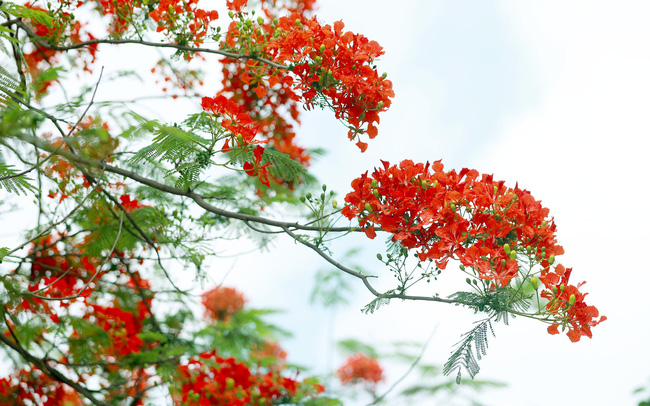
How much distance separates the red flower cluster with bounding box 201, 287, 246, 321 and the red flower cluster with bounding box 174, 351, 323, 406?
324 cm

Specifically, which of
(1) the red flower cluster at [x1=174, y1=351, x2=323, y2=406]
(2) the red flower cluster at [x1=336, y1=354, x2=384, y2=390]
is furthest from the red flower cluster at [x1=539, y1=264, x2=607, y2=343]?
(2) the red flower cluster at [x1=336, y1=354, x2=384, y2=390]

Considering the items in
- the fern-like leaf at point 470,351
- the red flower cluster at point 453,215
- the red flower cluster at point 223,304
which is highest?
the red flower cluster at point 223,304

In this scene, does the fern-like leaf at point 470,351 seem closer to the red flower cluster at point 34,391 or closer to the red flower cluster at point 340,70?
the red flower cluster at point 340,70

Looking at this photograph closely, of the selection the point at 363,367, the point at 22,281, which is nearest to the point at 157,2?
the point at 22,281

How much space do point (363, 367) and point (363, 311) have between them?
6.14 m

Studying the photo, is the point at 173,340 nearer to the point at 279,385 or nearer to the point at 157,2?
the point at 279,385

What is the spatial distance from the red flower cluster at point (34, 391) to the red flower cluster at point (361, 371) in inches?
177

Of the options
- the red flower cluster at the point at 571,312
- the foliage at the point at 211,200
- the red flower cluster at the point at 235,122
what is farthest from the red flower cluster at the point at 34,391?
the red flower cluster at the point at 571,312

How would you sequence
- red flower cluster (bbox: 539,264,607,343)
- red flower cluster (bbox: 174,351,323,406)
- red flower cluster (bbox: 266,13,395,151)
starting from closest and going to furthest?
1. red flower cluster (bbox: 539,264,607,343)
2. red flower cluster (bbox: 266,13,395,151)
3. red flower cluster (bbox: 174,351,323,406)

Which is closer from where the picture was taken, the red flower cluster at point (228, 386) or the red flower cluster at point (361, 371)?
the red flower cluster at point (228, 386)

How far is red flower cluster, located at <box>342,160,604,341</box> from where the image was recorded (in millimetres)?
2139

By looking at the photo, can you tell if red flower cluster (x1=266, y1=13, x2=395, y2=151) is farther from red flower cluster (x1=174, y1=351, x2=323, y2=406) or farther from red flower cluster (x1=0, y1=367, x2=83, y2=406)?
red flower cluster (x1=0, y1=367, x2=83, y2=406)

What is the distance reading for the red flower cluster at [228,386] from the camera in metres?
3.69

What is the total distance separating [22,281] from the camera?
12.2ft
